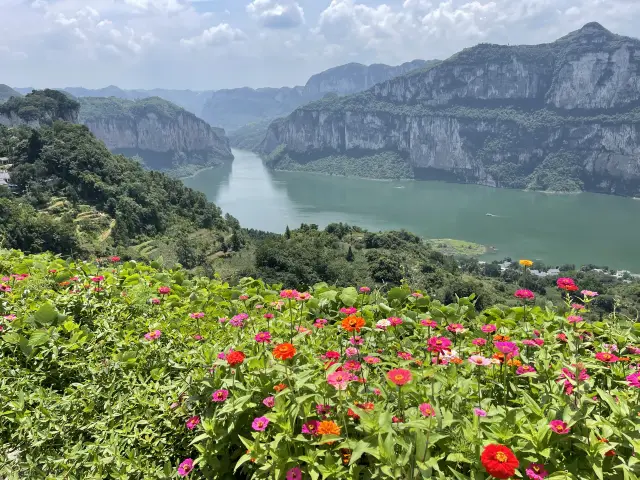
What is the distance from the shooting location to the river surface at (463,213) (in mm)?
57625

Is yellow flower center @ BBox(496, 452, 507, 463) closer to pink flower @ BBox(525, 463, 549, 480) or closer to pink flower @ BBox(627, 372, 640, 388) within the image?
pink flower @ BBox(525, 463, 549, 480)

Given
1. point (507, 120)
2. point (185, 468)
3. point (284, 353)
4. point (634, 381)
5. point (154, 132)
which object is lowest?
point (185, 468)

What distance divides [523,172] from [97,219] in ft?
388

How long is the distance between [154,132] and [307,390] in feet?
550

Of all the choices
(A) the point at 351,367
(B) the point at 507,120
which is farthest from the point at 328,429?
(B) the point at 507,120

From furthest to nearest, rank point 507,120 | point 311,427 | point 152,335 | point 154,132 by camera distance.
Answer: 1. point 154,132
2. point 507,120
3. point 152,335
4. point 311,427

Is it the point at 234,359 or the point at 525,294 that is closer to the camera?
the point at 234,359

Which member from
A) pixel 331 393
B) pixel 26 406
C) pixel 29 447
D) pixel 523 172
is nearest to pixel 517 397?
pixel 331 393

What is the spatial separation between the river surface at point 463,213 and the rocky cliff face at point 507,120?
15.8 metres

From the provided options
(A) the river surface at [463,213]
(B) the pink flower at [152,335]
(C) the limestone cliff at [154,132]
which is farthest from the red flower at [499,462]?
(C) the limestone cliff at [154,132]

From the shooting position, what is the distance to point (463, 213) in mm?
79000

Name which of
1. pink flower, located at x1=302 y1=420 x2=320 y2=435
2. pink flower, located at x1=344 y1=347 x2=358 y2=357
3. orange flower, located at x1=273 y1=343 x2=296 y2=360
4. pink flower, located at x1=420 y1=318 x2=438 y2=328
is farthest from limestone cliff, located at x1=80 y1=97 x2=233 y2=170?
pink flower, located at x1=302 y1=420 x2=320 y2=435

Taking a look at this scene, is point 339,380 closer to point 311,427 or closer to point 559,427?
point 311,427

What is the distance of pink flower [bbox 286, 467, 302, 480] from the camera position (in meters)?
1.50
